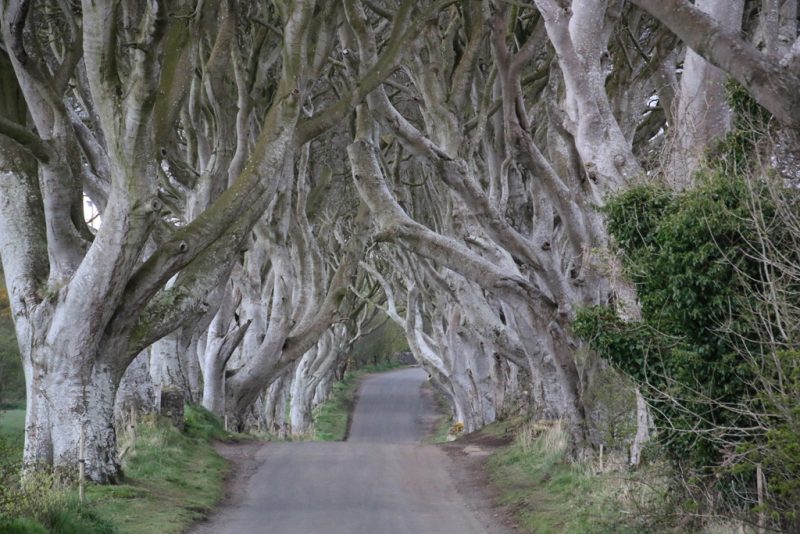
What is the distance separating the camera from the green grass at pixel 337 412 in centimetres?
3945

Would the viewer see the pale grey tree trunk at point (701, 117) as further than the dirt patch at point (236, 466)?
No

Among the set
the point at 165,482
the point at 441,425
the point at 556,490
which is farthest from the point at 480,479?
the point at 441,425

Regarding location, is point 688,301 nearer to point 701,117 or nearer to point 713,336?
point 713,336

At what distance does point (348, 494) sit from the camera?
47.4 feet

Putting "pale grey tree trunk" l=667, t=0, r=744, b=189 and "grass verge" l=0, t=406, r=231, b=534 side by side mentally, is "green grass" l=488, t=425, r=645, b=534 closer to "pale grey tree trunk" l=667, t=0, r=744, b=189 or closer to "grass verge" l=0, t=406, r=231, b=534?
"pale grey tree trunk" l=667, t=0, r=744, b=189

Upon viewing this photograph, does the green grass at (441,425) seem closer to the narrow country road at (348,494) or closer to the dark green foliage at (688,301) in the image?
the narrow country road at (348,494)

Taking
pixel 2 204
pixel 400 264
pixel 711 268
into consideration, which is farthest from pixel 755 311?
pixel 400 264

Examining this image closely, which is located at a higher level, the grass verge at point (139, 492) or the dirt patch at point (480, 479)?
the grass verge at point (139, 492)

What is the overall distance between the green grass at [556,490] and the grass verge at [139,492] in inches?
173

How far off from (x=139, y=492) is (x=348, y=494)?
Result: 3.33 meters

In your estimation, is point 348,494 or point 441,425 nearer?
point 348,494

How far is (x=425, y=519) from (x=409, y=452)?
7.72 m

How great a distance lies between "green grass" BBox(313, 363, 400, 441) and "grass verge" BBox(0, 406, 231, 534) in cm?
1752

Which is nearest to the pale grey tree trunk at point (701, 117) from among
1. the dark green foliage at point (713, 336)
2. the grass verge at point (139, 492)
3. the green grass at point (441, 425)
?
the dark green foliage at point (713, 336)
